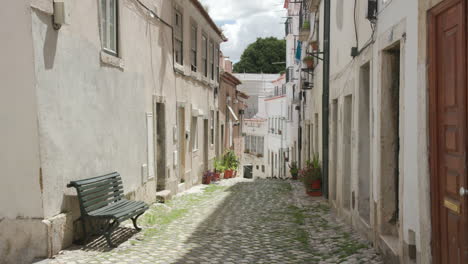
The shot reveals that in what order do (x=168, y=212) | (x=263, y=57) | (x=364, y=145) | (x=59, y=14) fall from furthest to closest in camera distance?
(x=263, y=57) < (x=168, y=212) < (x=364, y=145) < (x=59, y=14)

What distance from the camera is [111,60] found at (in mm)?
7504

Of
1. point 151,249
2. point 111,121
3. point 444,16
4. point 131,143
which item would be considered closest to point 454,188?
point 444,16

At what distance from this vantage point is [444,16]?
3.82m

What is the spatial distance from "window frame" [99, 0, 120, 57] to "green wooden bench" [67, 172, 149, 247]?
2050 mm

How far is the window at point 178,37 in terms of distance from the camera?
12633 mm

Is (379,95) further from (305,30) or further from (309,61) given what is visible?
(305,30)

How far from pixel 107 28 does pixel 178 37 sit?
211 inches

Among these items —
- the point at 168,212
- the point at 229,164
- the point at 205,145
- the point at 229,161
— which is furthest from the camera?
the point at 229,161

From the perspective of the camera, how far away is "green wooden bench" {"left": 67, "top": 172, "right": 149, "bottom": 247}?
6.00 m

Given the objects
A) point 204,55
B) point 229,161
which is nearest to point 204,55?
point 204,55

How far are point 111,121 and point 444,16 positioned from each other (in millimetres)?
5329

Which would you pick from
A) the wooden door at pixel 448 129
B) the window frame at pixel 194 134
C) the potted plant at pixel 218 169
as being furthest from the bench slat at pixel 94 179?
the potted plant at pixel 218 169

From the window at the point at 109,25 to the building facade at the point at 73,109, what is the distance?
2 centimetres

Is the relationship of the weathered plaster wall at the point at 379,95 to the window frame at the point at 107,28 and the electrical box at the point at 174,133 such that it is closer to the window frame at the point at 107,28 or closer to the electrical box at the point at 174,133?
the window frame at the point at 107,28
